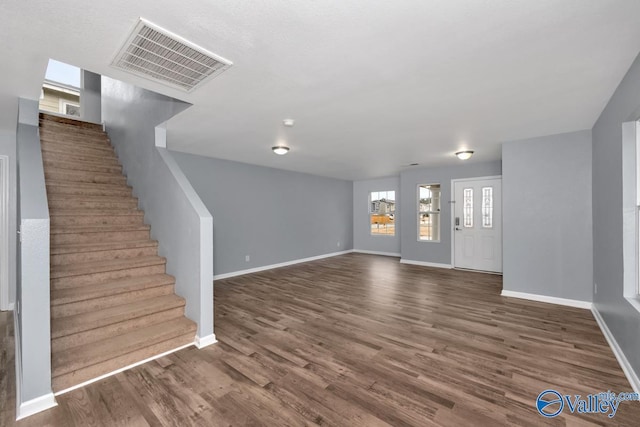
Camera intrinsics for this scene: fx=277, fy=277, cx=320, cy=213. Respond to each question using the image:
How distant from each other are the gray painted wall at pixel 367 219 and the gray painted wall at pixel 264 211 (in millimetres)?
628

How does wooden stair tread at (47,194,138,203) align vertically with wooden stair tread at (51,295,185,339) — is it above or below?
above

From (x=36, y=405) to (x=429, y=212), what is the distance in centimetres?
700

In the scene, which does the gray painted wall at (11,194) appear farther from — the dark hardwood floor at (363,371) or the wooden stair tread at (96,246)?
the wooden stair tread at (96,246)

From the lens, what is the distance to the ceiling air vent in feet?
5.64

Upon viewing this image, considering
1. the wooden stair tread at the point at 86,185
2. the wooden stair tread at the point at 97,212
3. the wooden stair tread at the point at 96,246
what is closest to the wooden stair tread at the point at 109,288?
the wooden stair tread at the point at 96,246

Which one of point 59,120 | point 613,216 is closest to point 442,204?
point 613,216

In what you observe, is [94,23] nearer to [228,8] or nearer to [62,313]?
[228,8]

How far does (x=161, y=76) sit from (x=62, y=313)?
7.37ft

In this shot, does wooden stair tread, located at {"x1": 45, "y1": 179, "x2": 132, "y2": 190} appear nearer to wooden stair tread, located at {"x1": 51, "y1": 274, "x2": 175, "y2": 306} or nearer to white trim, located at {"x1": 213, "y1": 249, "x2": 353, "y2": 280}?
wooden stair tread, located at {"x1": 51, "y1": 274, "x2": 175, "y2": 306}

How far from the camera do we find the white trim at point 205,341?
273cm

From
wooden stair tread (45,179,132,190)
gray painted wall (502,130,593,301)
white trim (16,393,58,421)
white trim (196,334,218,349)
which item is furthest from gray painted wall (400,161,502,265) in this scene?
white trim (16,393,58,421)

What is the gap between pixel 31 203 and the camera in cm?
205

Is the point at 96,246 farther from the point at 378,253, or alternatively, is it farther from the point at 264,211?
the point at 378,253

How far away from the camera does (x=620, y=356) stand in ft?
7.92
